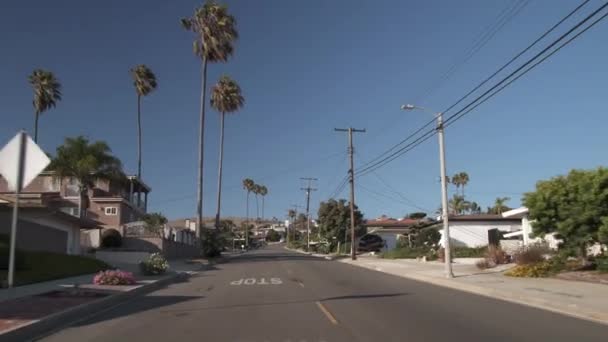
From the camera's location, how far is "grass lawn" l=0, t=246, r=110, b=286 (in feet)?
70.7

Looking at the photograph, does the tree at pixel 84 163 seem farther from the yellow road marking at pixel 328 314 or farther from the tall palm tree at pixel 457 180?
the tall palm tree at pixel 457 180

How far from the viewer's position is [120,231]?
52.0 m

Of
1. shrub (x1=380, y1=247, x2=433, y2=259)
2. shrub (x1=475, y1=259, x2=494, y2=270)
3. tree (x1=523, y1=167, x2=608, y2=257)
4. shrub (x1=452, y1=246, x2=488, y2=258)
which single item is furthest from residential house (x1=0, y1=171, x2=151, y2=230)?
tree (x1=523, y1=167, x2=608, y2=257)

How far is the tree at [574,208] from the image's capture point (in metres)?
22.1

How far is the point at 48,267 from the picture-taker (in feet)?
81.9

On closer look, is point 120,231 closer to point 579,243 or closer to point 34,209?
point 34,209

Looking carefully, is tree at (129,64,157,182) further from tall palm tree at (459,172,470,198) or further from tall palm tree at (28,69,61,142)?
tall palm tree at (459,172,470,198)

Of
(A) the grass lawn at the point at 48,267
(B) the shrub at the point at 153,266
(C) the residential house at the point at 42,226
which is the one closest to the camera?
(A) the grass lawn at the point at 48,267

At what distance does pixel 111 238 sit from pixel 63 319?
3622 centimetres

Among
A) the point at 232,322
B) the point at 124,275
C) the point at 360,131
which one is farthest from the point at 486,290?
the point at 360,131

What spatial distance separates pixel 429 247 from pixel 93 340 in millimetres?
42182

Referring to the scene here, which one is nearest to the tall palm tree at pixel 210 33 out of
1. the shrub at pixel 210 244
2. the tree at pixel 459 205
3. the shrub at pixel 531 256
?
the shrub at pixel 210 244

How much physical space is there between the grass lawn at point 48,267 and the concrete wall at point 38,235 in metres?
2.92

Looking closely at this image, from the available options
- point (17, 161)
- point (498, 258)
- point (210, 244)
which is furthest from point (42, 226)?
point (498, 258)
